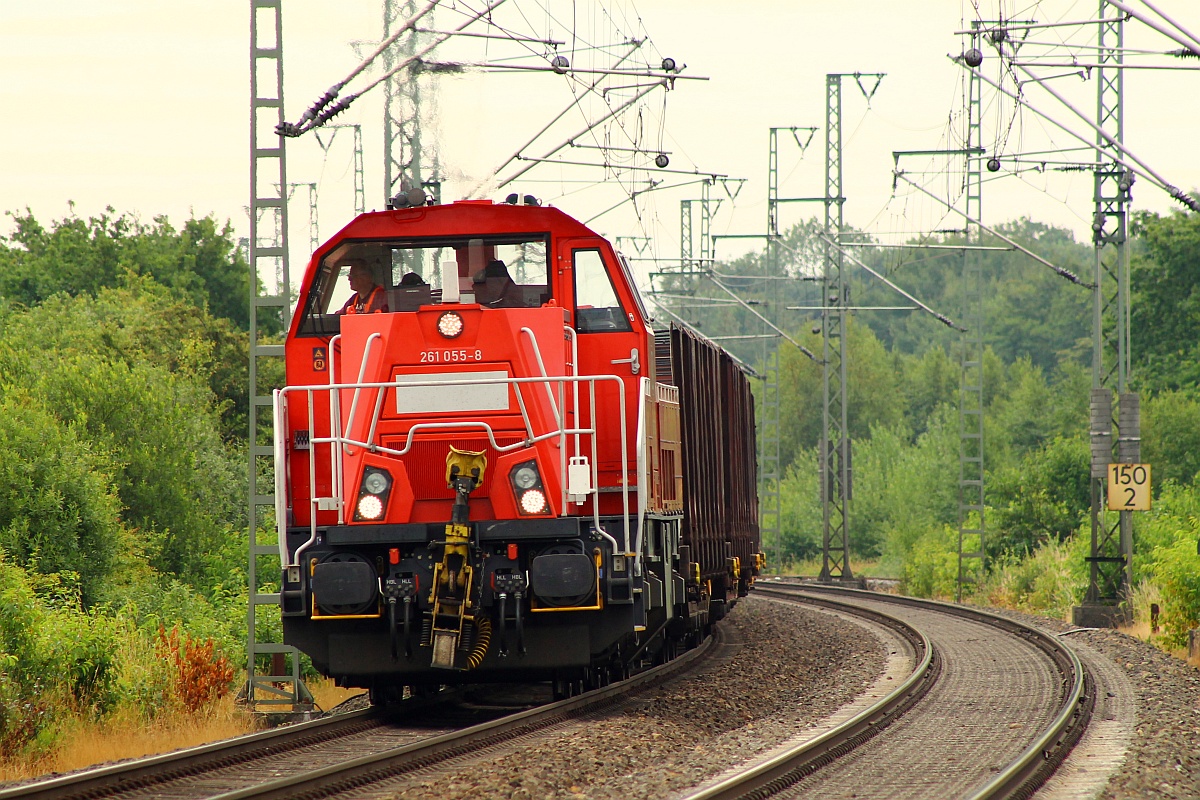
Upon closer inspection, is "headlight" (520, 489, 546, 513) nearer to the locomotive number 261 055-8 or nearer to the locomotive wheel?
the locomotive number 261 055-8

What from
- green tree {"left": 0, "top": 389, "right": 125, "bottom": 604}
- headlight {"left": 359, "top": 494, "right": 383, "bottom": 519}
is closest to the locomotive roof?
headlight {"left": 359, "top": 494, "right": 383, "bottom": 519}

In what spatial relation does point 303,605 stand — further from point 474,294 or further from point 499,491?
point 474,294

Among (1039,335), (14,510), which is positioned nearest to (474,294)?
(14,510)

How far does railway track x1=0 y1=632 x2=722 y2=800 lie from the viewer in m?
8.01

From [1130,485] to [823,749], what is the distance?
14204mm

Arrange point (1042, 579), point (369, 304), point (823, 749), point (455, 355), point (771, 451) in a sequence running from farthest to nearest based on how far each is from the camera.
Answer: point (771, 451), point (1042, 579), point (369, 304), point (455, 355), point (823, 749)

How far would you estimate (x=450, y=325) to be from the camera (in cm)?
1080

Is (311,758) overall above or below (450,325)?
below

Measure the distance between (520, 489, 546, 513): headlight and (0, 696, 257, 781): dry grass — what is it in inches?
140

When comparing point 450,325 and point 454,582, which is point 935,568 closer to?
point 450,325

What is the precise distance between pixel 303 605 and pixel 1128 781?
5.88 m

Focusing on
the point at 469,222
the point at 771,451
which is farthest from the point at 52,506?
the point at 771,451

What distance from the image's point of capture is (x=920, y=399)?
83.6 meters

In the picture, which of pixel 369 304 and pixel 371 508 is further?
pixel 369 304
